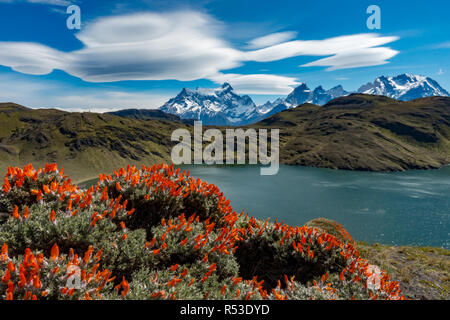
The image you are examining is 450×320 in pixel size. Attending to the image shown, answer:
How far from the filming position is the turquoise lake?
2795 inches

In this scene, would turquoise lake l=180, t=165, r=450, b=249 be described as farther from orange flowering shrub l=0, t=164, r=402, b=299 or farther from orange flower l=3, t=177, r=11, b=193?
orange flower l=3, t=177, r=11, b=193

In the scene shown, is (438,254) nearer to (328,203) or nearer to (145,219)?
(145,219)

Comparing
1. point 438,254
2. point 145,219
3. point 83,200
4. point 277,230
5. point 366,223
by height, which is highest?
point 83,200

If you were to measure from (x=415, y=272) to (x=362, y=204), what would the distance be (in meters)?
102

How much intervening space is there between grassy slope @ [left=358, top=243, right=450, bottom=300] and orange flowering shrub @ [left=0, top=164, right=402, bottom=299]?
471 cm

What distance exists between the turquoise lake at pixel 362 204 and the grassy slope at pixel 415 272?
59148mm

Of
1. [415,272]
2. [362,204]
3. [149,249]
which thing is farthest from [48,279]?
[362,204]

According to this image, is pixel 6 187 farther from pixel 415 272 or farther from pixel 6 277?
pixel 415 272

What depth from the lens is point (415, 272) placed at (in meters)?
11.5

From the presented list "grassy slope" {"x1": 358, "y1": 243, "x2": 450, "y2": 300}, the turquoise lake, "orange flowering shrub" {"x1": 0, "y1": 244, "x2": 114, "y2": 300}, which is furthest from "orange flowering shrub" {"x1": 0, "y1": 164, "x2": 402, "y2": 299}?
the turquoise lake
